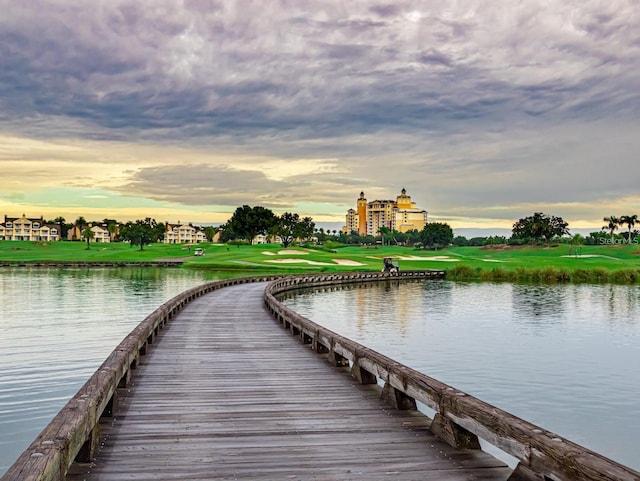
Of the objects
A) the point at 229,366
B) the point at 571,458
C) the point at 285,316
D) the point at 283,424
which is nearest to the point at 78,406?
the point at 283,424

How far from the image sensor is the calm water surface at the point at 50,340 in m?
13.8

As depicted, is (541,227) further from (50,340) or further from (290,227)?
(50,340)

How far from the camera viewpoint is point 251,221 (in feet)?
498

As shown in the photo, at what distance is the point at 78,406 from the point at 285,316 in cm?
1482

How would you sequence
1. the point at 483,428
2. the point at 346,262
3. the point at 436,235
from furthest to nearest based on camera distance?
1. the point at 436,235
2. the point at 346,262
3. the point at 483,428

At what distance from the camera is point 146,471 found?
6.89 m

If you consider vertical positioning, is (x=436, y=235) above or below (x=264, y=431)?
above

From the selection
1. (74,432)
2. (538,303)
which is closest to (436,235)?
(538,303)

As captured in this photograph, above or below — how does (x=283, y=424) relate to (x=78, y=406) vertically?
below

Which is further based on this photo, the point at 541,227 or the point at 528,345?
the point at 541,227

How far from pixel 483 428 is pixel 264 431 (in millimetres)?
3224

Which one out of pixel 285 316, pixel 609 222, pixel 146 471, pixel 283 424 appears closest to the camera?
pixel 146 471

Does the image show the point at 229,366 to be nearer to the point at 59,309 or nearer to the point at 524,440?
the point at 524,440

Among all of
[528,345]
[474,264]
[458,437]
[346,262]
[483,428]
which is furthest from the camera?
→ [346,262]
